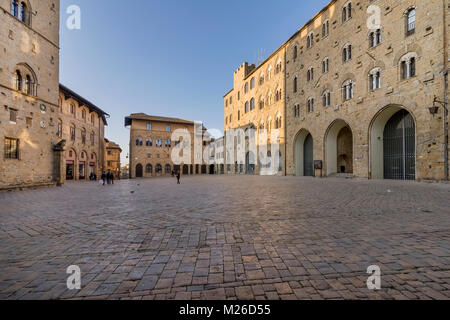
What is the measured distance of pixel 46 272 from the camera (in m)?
2.87

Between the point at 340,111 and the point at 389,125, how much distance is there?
457cm

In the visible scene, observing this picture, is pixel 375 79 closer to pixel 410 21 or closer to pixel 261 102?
pixel 410 21

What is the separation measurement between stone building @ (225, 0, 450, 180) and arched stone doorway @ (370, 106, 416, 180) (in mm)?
82

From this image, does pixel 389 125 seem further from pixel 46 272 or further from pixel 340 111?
pixel 46 272

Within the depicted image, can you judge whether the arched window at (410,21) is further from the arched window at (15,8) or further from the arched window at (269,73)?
the arched window at (15,8)

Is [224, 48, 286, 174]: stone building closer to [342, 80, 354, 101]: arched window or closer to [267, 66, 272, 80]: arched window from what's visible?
[267, 66, 272, 80]: arched window

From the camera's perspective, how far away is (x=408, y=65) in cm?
1667

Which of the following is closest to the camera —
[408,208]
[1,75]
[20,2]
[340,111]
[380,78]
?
[408,208]

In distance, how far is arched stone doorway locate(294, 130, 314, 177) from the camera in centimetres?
2891

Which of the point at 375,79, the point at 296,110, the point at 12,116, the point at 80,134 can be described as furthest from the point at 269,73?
the point at 12,116

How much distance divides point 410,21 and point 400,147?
10.0m

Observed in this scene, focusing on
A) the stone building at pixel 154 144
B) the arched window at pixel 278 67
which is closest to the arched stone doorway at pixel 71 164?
the stone building at pixel 154 144

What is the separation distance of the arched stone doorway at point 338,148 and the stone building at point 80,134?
31.9m
